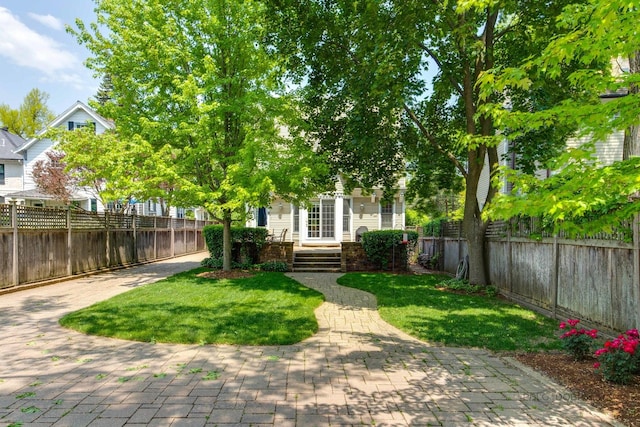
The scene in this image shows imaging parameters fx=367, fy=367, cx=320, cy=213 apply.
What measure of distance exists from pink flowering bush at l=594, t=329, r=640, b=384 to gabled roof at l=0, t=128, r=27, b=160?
105ft

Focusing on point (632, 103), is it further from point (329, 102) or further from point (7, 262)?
point (7, 262)

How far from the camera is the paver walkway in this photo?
3314 millimetres

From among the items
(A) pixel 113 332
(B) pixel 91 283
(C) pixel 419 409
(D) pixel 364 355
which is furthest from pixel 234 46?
(C) pixel 419 409

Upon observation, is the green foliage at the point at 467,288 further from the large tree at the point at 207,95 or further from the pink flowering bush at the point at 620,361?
the pink flowering bush at the point at 620,361

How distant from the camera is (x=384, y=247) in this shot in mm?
13922

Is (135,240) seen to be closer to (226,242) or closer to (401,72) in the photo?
(226,242)

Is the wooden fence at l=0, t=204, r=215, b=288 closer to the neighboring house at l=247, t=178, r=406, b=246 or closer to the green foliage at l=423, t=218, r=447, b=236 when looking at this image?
the neighboring house at l=247, t=178, r=406, b=246

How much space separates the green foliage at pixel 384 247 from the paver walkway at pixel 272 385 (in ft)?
25.7

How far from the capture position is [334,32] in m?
9.85

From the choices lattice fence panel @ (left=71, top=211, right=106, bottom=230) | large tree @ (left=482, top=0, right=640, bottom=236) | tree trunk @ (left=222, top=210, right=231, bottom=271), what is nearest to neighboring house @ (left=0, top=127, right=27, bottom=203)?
lattice fence panel @ (left=71, top=211, right=106, bottom=230)

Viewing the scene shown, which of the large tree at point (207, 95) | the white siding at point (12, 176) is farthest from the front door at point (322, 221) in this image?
the white siding at point (12, 176)

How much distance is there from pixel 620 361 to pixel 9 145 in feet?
113

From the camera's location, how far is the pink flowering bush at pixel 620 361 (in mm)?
3885

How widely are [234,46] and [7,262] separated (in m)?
8.54
